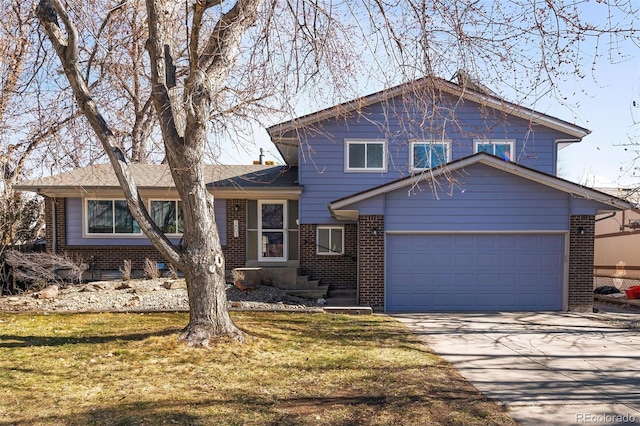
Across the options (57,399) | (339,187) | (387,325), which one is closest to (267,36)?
(57,399)

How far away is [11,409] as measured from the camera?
13.0ft

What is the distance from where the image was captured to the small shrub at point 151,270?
12062mm

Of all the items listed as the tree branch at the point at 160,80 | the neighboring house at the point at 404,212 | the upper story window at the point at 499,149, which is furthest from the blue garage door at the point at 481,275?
the tree branch at the point at 160,80

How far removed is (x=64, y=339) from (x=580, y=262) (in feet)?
37.9

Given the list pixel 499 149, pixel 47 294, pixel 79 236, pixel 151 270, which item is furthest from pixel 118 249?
pixel 499 149

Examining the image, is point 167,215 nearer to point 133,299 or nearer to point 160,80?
point 133,299

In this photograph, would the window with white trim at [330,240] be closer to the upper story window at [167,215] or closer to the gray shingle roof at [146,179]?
the gray shingle roof at [146,179]

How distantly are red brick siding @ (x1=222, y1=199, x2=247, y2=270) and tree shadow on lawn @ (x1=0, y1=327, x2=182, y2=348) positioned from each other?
6.54 metres

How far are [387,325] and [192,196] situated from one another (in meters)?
4.80

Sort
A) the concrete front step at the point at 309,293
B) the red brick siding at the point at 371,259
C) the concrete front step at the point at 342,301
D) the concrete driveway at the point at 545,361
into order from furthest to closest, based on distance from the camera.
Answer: the concrete front step at the point at 309,293 → the concrete front step at the point at 342,301 → the red brick siding at the point at 371,259 → the concrete driveway at the point at 545,361

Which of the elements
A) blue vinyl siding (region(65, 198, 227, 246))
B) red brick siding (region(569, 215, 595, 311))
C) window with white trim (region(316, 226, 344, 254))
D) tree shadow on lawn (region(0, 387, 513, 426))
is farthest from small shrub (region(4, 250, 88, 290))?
red brick siding (region(569, 215, 595, 311))

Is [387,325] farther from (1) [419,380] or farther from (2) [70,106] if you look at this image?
(2) [70,106]

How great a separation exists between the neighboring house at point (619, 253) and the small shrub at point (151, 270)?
51.8ft

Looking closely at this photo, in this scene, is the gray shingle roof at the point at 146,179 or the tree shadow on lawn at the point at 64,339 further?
the gray shingle roof at the point at 146,179
